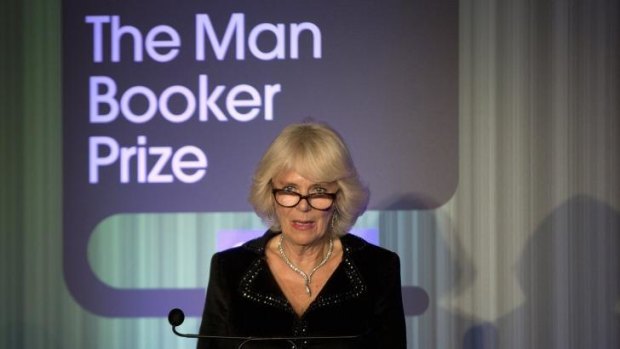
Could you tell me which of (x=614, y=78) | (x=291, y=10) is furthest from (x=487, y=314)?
(x=291, y=10)

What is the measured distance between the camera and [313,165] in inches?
81.7

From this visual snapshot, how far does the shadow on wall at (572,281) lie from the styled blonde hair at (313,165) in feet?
4.04

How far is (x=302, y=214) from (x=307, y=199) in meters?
0.04

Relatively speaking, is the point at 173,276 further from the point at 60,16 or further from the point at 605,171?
the point at 605,171

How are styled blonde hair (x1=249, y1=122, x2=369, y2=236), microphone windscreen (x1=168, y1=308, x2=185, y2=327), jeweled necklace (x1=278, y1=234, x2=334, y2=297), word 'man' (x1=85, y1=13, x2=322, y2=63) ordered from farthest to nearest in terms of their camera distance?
word 'man' (x1=85, y1=13, x2=322, y2=63)
jeweled necklace (x1=278, y1=234, x2=334, y2=297)
styled blonde hair (x1=249, y1=122, x2=369, y2=236)
microphone windscreen (x1=168, y1=308, x2=185, y2=327)

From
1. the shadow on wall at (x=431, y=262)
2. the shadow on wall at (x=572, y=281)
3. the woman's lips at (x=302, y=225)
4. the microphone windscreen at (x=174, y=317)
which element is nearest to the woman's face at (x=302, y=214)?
the woman's lips at (x=302, y=225)

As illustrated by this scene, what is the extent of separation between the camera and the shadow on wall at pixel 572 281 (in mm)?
3137

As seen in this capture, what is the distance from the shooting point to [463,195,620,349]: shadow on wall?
10.3 feet

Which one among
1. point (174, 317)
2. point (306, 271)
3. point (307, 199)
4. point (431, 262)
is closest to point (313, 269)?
point (306, 271)

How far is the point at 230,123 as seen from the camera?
3.27 m

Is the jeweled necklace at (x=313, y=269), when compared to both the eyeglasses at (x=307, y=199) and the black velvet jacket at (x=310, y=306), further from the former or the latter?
the eyeglasses at (x=307, y=199)

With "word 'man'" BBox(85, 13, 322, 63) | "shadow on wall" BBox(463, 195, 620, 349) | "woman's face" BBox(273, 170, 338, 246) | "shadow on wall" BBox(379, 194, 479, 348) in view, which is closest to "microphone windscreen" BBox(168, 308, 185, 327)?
"woman's face" BBox(273, 170, 338, 246)

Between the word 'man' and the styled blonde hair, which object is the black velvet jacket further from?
the word 'man'

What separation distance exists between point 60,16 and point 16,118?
1.56 feet
